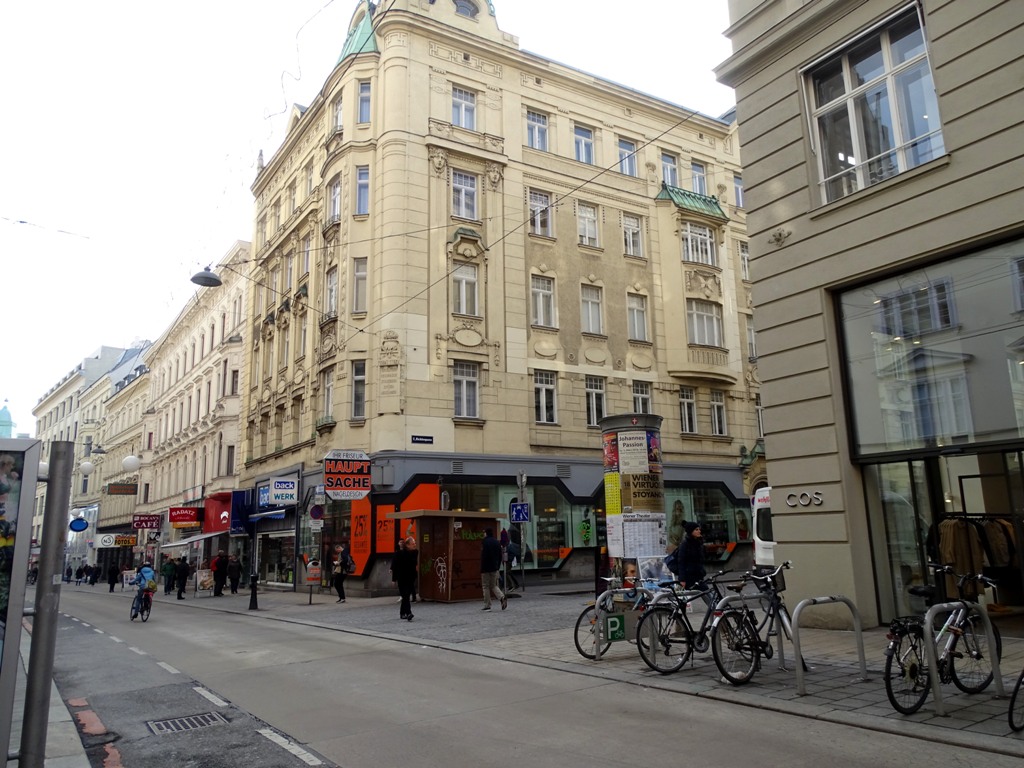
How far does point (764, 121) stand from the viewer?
14078mm

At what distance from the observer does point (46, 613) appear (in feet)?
16.6

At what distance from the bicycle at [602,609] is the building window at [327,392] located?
18422 mm

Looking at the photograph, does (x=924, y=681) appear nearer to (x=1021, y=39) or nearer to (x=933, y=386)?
(x=933, y=386)

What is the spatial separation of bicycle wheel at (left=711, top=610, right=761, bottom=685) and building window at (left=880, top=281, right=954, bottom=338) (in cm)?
565

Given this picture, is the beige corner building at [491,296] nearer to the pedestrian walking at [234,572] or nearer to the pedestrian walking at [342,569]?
the pedestrian walking at [342,569]

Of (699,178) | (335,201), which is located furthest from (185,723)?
(699,178)

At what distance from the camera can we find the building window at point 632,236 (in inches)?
1261

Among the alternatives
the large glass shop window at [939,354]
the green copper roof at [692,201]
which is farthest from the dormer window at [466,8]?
the large glass shop window at [939,354]

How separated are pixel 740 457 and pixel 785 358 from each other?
20.6m

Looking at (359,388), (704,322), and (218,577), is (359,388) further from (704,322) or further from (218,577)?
(704,322)

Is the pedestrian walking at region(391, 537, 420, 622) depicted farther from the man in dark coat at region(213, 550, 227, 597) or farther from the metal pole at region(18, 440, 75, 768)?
the man in dark coat at region(213, 550, 227, 597)

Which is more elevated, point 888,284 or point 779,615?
point 888,284

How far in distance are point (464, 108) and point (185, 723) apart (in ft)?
83.1

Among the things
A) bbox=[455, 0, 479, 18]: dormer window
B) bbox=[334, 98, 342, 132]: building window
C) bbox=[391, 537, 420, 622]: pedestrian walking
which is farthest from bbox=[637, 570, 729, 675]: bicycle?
bbox=[455, 0, 479, 18]: dormer window
